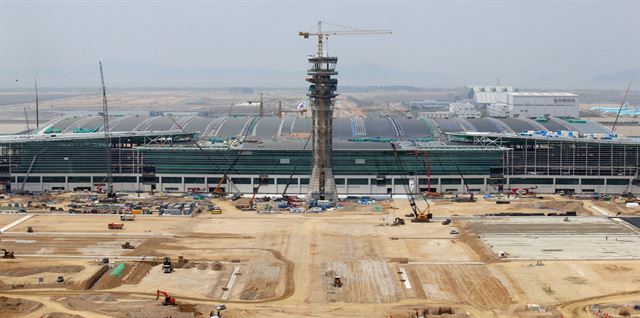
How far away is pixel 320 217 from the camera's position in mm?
104625

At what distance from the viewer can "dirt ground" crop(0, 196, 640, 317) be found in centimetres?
6656

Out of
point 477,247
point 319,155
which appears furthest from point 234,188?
point 477,247

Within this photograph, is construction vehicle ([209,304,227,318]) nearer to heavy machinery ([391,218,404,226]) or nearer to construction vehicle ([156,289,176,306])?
construction vehicle ([156,289,176,306])

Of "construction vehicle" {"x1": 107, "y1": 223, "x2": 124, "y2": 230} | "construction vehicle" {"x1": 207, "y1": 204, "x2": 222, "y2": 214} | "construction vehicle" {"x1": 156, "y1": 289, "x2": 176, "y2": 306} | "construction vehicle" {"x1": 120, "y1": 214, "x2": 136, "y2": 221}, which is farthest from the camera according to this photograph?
"construction vehicle" {"x1": 207, "y1": 204, "x2": 222, "y2": 214}

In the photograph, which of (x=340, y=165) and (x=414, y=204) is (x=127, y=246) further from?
(x=340, y=165)

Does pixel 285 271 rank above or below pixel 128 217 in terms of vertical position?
below

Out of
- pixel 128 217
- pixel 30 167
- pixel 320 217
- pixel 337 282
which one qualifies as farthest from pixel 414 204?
pixel 30 167

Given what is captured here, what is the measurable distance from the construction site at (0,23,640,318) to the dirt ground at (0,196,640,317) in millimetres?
250

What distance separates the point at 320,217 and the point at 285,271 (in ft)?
90.5

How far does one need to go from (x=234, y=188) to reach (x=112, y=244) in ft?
114

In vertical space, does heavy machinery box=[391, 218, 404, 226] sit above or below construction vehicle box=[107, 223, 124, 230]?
below

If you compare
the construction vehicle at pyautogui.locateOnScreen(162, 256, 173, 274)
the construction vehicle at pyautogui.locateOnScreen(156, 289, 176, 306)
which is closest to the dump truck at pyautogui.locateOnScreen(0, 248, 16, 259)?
the construction vehicle at pyautogui.locateOnScreen(162, 256, 173, 274)

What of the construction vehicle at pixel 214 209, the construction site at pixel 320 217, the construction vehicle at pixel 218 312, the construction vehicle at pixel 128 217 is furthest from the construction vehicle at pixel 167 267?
the construction vehicle at pixel 214 209

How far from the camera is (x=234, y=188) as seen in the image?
121 meters
